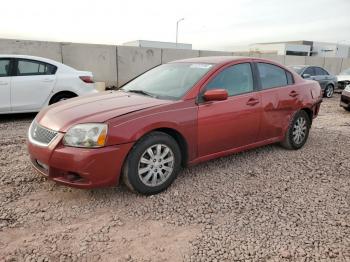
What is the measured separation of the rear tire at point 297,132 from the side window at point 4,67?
5.68 metres

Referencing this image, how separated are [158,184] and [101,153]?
0.82 m

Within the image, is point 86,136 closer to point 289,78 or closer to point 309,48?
point 289,78

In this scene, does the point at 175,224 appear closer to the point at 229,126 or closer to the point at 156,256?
the point at 156,256

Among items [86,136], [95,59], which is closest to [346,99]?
[86,136]

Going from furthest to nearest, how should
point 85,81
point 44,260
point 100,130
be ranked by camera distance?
point 85,81
point 100,130
point 44,260

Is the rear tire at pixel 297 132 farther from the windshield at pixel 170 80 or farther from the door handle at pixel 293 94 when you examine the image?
the windshield at pixel 170 80

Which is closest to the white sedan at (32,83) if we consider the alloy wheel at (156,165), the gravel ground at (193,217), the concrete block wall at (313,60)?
the gravel ground at (193,217)

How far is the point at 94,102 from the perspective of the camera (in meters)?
4.04

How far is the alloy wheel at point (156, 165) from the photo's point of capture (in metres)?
3.60

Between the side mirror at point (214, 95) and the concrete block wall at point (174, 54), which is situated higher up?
the concrete block wall at point (174, 54)

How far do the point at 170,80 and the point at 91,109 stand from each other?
124 centimetres

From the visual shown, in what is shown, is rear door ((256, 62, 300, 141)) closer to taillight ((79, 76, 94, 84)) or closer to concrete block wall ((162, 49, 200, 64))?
taillight ((79, 76, 94, 84))

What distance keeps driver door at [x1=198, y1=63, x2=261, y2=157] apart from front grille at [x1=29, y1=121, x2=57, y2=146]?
1.67m

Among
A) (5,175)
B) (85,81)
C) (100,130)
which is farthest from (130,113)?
(85,81)
